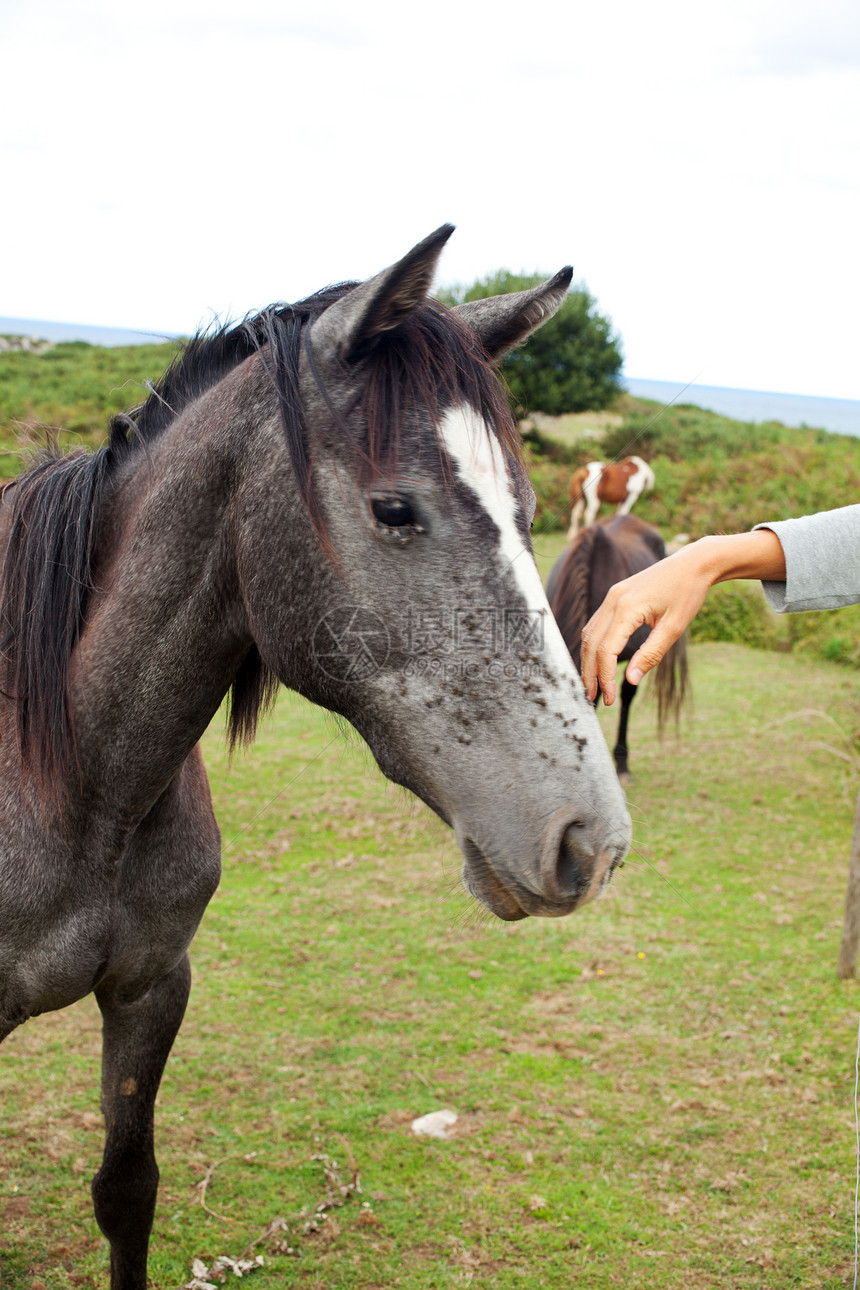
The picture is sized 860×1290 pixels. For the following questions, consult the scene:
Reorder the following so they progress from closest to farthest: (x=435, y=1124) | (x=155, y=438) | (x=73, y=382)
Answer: (x=155, y=438) → (x=435, y=1124) → (x=73, y=382)

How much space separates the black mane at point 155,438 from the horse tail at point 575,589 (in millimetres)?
4586

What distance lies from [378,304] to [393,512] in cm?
32

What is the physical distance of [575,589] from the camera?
21.1 ft

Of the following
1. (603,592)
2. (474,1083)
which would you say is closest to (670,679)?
(603,592)

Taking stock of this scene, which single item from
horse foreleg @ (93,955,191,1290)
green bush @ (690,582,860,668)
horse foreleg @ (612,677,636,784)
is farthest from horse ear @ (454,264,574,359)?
green bush @ (690,582,860,668)

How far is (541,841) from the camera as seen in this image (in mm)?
1240

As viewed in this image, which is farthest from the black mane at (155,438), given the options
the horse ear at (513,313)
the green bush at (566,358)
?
the green bush at (566,358)

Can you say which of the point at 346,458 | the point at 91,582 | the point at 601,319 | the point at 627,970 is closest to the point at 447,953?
the point at 627,970

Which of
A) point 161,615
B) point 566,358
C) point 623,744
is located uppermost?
point 566,358

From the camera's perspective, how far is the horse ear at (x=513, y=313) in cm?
156

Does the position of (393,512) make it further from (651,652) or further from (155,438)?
(155,438)

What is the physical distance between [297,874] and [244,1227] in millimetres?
2625

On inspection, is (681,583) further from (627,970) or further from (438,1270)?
(627,970)

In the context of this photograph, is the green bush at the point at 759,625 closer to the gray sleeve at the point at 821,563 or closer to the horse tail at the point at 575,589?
the horse tail at the point at 575,589
